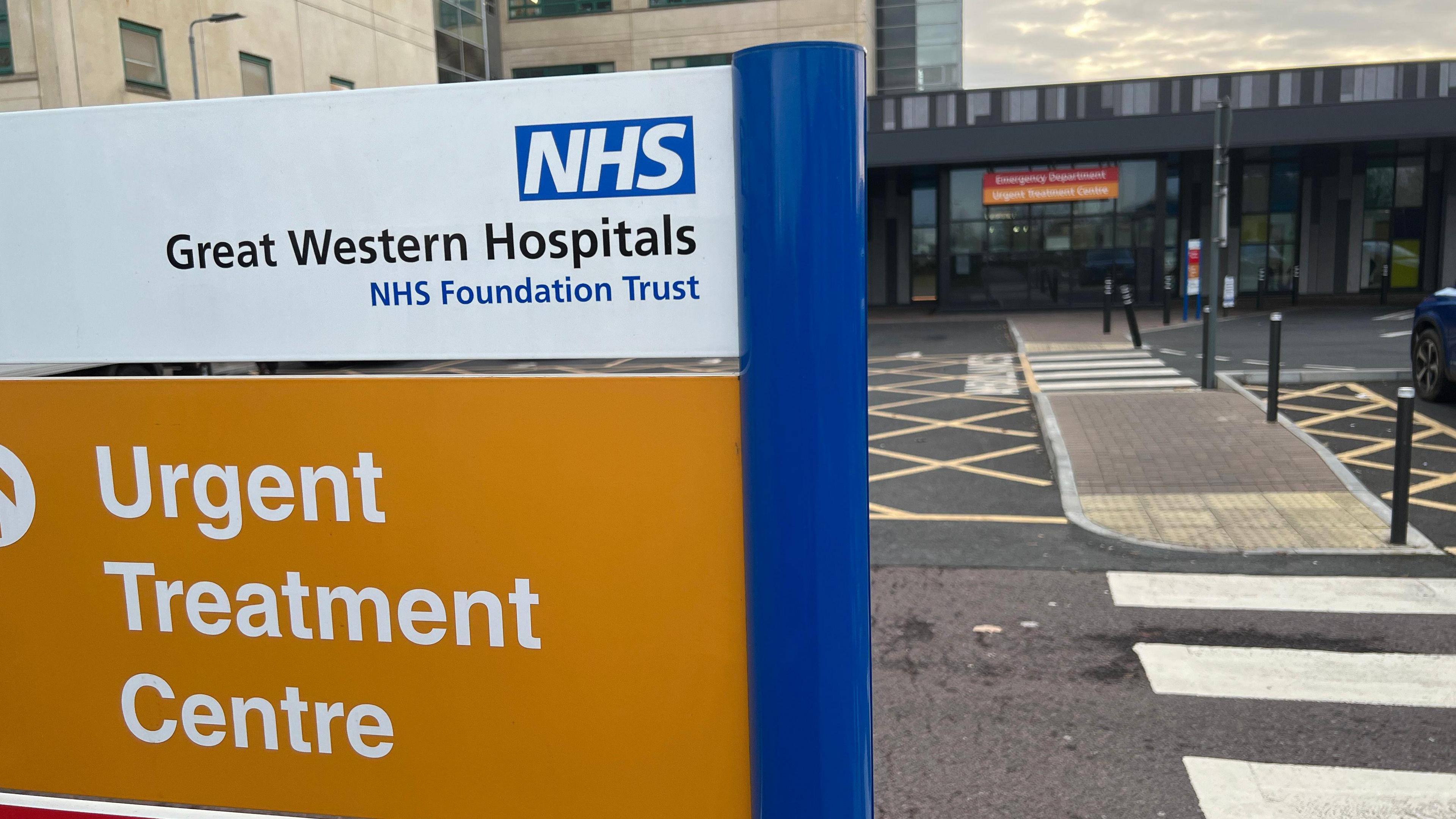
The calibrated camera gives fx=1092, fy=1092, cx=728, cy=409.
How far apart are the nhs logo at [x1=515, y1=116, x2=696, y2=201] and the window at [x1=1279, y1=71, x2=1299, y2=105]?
31619 millimetres

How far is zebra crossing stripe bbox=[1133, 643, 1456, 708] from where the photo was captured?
5.28 m

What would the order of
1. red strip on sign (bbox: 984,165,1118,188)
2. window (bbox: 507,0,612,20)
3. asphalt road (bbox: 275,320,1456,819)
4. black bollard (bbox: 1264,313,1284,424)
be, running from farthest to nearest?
window (bbox: 507,0,612,20) → red strip on sign (bbox: 984,165,1118,188) → black bollard (bbox: 1264,313,1284,424) → asphalt road (bbox: 275,320,1456,819)

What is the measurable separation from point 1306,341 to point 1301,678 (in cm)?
1800

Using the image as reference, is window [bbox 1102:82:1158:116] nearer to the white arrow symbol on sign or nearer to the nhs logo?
the nhs logo

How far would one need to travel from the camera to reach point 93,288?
179 cm

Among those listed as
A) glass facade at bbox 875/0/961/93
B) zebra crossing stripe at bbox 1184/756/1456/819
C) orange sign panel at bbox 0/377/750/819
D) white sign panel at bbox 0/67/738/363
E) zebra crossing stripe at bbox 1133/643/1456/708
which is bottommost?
zebra crossing stripe at bbox 1184/756/1456/819

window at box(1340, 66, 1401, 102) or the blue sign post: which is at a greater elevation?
window at box(1340, 66, 1401, 102)

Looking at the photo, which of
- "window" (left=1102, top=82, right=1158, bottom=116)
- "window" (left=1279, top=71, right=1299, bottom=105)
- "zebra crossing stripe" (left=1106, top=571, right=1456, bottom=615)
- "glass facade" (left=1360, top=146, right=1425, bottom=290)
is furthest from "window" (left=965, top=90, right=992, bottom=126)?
"zebra crossing stripe" (left=1106, top=571, right=1456, bottom=615)

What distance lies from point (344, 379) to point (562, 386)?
13.7 inches

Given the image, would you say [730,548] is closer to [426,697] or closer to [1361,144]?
[426,697]

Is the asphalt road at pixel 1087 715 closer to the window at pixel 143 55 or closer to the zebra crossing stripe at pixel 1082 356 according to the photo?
the zebra crossing stripe at pixel 1082 356

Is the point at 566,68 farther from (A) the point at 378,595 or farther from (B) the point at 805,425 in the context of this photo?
(B) the point at 805,425

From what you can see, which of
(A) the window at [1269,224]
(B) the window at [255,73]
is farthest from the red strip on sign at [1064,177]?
(B) the window at [255,73]

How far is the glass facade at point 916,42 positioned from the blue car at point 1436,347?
35608mm
